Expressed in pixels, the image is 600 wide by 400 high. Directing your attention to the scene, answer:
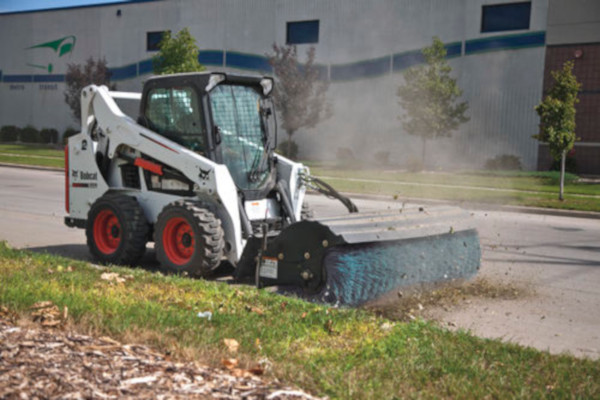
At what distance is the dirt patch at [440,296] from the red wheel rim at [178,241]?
225 centimetres

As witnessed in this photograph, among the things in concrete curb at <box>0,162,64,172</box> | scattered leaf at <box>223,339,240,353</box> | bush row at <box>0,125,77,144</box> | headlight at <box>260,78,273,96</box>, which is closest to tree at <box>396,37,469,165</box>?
concrete curb at <box>0,162,64,172</box>

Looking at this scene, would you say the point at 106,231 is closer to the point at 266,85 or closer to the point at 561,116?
the point at 266,85

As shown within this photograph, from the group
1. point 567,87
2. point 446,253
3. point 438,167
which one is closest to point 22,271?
point 446,253

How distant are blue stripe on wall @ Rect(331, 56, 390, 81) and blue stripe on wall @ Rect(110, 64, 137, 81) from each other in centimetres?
1558

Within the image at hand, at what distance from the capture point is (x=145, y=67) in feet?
138

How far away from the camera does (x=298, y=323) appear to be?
506 centimetres

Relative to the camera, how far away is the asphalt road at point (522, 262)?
5.80m

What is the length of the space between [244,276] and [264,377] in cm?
295

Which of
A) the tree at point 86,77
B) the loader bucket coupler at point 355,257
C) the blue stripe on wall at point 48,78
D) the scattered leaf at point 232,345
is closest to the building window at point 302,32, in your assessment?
the tree at point 86,77

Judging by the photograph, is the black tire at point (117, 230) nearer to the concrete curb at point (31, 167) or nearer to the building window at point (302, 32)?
the concrete curb at point (31, 167)

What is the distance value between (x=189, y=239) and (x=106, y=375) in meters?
3.92

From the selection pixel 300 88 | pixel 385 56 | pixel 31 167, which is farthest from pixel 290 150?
pixel 31 167

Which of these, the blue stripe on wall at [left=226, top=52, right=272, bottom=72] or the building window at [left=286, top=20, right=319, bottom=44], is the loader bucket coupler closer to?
the building window at [left=286, top=20, right=319, bottom=44]

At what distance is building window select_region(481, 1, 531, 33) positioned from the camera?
29.3m
